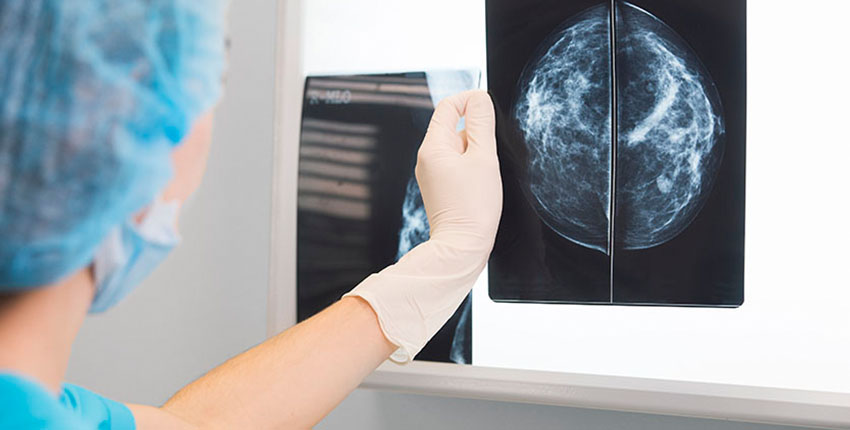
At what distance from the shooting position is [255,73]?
129cm

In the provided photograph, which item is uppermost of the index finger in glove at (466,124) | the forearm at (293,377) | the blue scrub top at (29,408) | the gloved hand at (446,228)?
the index finger in glove at (466,124)

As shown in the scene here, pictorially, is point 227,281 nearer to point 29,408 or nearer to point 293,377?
point 293,377

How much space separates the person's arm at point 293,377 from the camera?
2.48 feet

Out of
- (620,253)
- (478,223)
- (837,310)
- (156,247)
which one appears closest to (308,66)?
(478,223)

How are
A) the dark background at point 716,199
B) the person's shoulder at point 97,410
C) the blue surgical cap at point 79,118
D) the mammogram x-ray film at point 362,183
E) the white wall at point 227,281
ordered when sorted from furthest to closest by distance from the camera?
1. the white wall at point 227,281
2. the mammogram x-ray film at point 362,183
3. the dark background at point 716,199
4. the person's shoulder at point 97,410
5. the blue surgical cap at point 79,118

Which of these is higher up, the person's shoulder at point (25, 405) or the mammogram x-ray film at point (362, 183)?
the mammogram x-ray film at point (362, 183)

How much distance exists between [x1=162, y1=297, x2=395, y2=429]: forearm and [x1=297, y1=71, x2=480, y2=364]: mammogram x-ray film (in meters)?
0.23

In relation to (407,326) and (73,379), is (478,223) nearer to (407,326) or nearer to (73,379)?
(407,326)

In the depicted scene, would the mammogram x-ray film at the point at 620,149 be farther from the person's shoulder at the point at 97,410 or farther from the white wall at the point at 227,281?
the person's shoulder at the point at 97,410

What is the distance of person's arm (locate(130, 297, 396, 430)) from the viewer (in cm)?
76

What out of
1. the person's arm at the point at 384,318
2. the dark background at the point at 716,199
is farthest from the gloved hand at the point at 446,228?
the dark background at the point at 716,199

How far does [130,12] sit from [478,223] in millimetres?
574

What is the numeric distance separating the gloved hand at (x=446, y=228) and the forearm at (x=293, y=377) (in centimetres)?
4

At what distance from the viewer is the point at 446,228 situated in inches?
37.0
